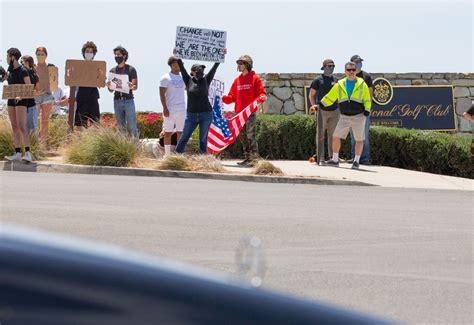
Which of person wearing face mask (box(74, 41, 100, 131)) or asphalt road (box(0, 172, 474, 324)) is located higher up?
person wearing face mask (box(74, 41, 100, 131))

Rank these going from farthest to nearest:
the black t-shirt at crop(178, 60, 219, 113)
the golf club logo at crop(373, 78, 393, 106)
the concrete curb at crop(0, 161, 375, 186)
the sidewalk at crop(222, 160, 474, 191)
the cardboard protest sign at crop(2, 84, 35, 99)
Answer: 1. the golf club logo at crop(373, 78, 393, 106)
2. the black t-shirt at crop(178, 60, 219, 113)
3. the cardboard protest sign at crop(2, 84, 35, 99)
4. the sidewalk at crop(222, 160, 474, 191)
5. the concrete curb at crop(0, 161, 375, 186)

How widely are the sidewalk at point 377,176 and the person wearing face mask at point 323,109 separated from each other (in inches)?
14.7

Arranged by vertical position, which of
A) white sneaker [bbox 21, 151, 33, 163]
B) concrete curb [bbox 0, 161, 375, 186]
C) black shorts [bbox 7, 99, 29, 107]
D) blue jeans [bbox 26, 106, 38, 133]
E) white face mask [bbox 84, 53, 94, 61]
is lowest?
concrete curb [bbox 0, 161, 375, 186]

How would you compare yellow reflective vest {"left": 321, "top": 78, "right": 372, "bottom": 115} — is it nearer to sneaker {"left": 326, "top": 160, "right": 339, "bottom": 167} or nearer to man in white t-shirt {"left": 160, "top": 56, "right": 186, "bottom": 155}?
sneaker {"left": 326, "top": 160, "right": 339, "bottom": 167}

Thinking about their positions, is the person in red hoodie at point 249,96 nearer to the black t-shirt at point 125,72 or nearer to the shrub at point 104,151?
the black t-shirt at point 125,72

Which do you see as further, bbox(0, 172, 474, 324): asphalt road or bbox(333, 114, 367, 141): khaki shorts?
bbox(333, 114, 367, 141): khaki shorts

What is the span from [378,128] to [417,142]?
1171mm

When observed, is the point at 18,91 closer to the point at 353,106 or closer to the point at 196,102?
the point at 196,102

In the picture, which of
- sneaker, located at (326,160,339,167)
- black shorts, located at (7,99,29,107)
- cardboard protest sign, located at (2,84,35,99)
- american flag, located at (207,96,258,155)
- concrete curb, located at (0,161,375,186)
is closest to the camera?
concrete curb, located at (0,161,375,186)

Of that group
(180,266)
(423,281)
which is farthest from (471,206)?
(180,266)

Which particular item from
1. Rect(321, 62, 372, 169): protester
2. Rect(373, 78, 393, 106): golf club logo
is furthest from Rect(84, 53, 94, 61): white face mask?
Rect(373, 78, 393, 106): golf club logo

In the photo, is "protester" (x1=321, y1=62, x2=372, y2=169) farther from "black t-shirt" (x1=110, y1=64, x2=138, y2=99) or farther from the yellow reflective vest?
"black t-shirt" (x1=110, y1=64, x2=138, y2=99)

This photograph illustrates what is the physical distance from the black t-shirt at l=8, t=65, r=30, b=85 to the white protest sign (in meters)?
1.95

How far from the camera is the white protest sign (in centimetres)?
1809
